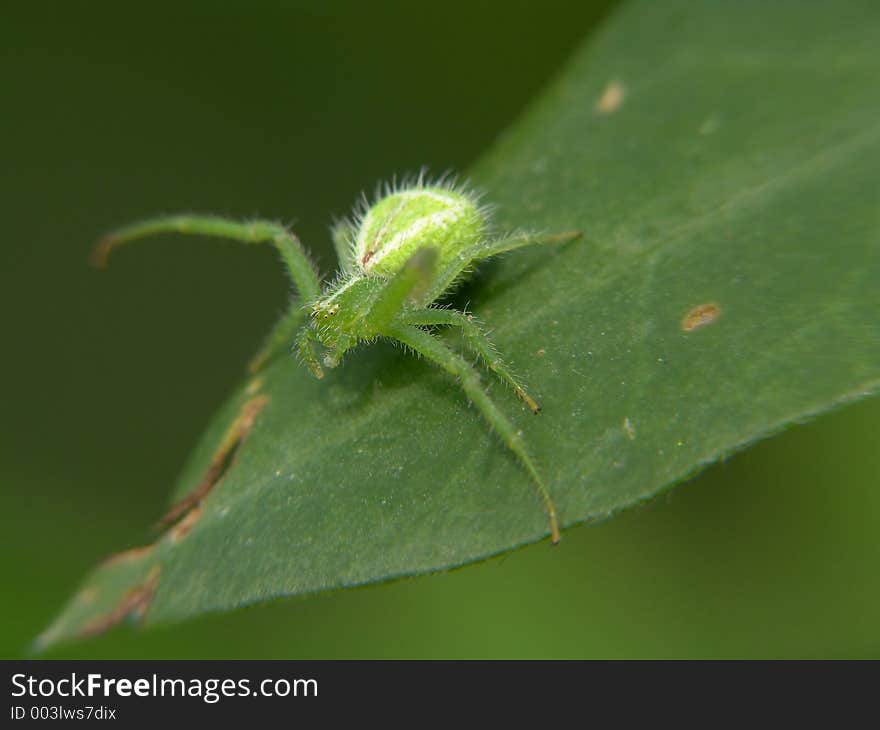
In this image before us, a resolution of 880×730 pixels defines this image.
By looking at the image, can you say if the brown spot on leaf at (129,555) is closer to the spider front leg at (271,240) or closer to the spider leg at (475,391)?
the spider front leg at (271,240)

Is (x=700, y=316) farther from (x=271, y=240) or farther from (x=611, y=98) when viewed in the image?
(x=271, y=240)

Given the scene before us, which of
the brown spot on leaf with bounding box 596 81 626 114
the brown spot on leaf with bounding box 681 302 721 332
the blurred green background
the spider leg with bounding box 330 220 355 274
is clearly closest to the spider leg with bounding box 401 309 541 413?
the brown spot on leaf with bounding box 681 302 721 332

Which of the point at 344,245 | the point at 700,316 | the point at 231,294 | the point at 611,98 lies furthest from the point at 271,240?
the point at 231,294

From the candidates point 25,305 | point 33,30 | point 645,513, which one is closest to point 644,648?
point 645,513

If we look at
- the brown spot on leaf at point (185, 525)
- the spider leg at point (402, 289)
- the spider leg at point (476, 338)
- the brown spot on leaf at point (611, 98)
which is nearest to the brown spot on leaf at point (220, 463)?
the brown spot on leaf at point (185, 525)

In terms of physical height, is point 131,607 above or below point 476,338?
below

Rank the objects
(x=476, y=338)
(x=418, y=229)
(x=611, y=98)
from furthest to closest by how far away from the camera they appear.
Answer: (x=611, y=98), (x=418, y=229), (x=476, y=338)

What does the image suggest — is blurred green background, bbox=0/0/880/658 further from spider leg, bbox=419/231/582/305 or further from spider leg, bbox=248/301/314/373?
spider leg, bbox=419/231/582/305

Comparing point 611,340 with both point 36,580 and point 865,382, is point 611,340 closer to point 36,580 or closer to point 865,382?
point 865,382
